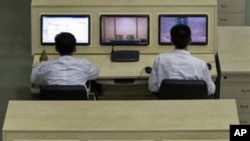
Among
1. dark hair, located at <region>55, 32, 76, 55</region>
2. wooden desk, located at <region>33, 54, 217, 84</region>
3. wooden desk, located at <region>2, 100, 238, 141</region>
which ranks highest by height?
dark hair, located at <region>55, 32, 76, 55</region>

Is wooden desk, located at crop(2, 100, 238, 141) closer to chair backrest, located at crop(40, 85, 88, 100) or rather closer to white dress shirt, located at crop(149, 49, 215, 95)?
chair backrest, located at crop(40, 85, 88, 100)

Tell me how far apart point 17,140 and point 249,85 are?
86.6 inches

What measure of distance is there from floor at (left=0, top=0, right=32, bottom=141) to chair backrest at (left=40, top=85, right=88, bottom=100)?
120 cm


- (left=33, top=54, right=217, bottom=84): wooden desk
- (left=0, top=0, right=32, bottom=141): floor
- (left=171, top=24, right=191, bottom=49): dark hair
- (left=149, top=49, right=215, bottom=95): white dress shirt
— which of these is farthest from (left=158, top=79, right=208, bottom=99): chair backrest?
(left=0, top=0, right=32, bottom=141): floor

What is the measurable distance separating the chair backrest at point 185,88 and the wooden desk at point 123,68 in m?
0.50

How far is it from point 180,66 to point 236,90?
75 cm

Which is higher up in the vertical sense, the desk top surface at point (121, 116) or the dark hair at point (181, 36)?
the dark hair at point (181, 36)

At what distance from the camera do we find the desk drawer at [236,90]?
4.80 metres

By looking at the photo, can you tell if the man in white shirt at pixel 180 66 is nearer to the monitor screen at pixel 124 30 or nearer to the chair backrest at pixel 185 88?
the chair backrest at pixel 185 88

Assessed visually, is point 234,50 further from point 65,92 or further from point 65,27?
point 65,92

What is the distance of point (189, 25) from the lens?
16.1ft

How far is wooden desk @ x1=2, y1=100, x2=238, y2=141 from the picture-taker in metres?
3.15

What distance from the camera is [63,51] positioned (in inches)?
168

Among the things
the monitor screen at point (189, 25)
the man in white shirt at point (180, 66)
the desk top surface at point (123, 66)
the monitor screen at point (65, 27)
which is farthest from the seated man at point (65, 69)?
the monitor screen at point (189, 25)
